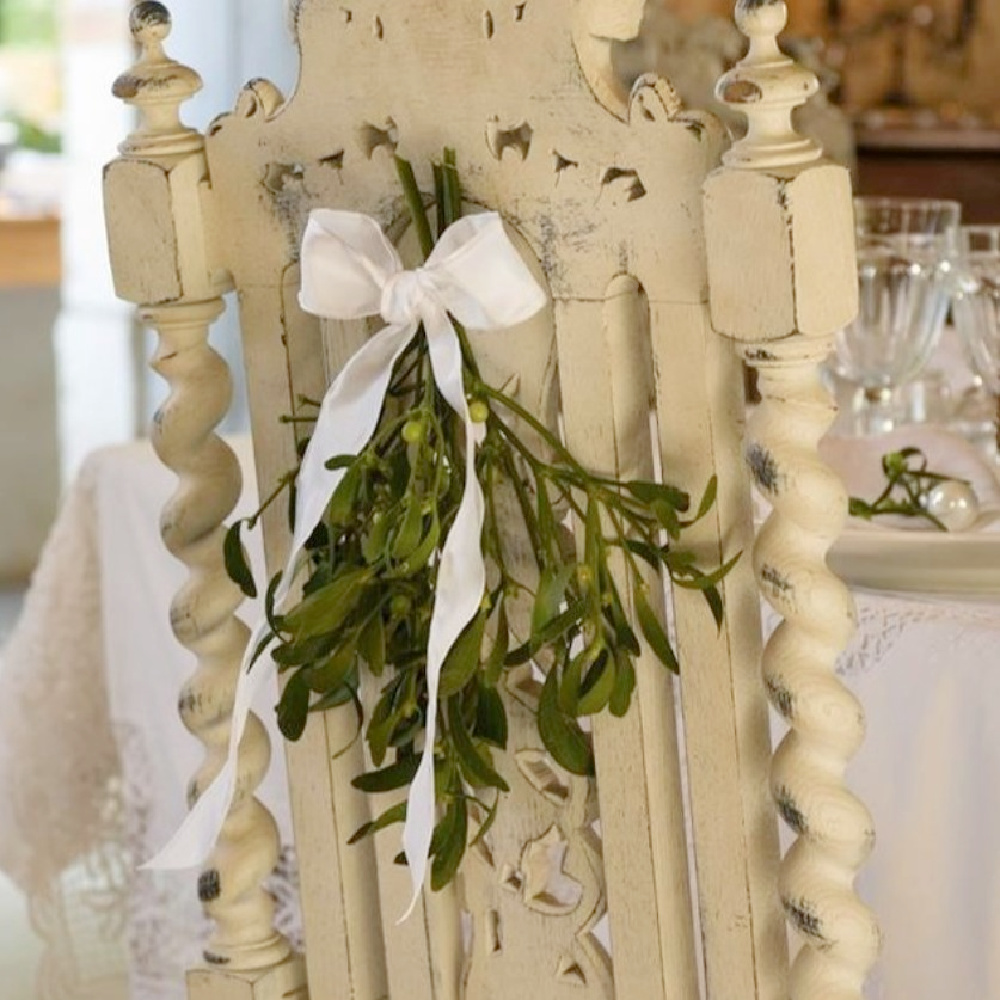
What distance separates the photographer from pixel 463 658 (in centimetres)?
92

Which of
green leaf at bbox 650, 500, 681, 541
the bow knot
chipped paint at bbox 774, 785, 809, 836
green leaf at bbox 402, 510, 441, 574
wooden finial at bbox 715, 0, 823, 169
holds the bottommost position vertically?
chipped paint at bbox 774, 785, 809, 836

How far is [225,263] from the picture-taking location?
1026 millimetres

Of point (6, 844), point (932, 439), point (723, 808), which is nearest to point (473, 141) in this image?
point (723, 808)

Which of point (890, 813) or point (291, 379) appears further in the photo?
point (890, 813)

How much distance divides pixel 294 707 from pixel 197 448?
156 mm

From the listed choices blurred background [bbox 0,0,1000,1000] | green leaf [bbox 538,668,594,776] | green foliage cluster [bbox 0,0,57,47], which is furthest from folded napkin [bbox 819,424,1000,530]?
green foliage cluster [bbox 0,0,57,47]

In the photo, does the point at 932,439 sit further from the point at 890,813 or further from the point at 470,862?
the point at 470,862

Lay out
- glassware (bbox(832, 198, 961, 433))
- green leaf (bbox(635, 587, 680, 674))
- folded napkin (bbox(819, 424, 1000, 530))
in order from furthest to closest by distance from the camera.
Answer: glassware (bbox(832, 198, 961, 433)), folded napkin (bbox(819, 424, 1000, 530)), green leaf (bbox(635, 587, 680, 674))

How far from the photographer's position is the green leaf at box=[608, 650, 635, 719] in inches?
35.9

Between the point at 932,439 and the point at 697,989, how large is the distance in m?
0.58

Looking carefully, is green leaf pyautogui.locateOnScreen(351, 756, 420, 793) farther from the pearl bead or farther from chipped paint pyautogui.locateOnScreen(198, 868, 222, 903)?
the pearl bead

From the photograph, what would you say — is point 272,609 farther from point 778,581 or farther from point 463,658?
point 778,581

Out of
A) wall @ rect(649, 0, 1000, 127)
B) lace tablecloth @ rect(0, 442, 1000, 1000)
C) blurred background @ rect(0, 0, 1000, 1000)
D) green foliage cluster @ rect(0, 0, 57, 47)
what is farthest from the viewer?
green foliage cluster @ rect(0, 0, 57, 47)

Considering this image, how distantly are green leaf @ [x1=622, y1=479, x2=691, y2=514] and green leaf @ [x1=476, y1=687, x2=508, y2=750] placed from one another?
11 centimetres
